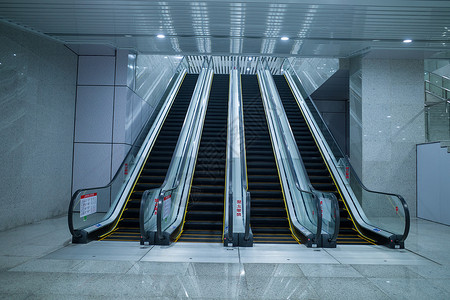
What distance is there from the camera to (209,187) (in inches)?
288

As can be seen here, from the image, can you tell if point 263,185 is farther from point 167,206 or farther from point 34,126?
point 34,126

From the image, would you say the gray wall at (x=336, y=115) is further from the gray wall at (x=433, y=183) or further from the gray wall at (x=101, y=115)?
the gray wall at (x=101, y=115)

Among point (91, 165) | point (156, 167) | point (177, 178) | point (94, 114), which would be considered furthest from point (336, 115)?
point (91, 165)

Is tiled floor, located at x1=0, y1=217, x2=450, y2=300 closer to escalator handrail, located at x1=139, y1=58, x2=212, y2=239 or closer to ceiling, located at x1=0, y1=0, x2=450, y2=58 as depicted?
escalator handrail, located at x1=139, y1=58, x2=212, y2=239

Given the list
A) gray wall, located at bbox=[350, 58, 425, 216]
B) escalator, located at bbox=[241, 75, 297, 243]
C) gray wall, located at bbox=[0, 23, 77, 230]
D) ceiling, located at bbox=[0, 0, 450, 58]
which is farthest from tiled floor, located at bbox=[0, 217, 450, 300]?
ceiling, located at bbox=[0, 0, 450, 58]

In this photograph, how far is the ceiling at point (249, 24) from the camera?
551 centimetres

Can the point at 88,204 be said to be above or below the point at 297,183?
below

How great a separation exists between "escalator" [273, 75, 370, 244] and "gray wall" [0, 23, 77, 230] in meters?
6.40

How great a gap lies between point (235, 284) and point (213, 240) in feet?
6.79

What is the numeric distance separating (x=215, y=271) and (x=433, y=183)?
266 inches

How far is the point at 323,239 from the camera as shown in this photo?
5309mm

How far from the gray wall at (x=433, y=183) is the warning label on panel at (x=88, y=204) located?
797cm

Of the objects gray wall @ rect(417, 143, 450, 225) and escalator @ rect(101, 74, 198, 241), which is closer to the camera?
escalator @ rect(101, 74, 198, 241)

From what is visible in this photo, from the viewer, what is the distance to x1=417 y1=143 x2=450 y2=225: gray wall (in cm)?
760
